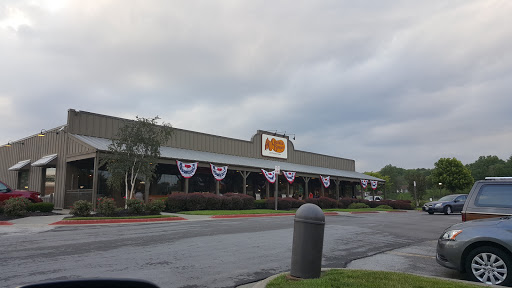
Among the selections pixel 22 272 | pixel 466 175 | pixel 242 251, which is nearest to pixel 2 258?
pixel 22 272

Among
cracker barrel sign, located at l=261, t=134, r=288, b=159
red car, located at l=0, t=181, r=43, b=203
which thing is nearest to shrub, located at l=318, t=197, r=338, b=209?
cracker barrel sign, located at l=261, t=134, r=288, b=159

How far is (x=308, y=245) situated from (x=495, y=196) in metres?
4.31

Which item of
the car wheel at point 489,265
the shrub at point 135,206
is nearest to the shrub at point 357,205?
the shrub at point 135,206

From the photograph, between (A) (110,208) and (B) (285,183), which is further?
(B) (285,183)

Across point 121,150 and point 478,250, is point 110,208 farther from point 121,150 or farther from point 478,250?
point 478,250

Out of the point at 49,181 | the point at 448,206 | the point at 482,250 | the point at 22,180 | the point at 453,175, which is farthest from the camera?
the point at 453,175

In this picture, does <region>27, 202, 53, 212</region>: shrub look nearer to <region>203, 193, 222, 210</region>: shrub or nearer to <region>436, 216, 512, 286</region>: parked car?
<region>203, 193, 222, 210</region>: shrub

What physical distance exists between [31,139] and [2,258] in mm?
26370

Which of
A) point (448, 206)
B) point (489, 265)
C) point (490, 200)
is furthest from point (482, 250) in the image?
point (448, 206)

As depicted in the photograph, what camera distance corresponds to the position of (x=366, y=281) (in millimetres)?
5742

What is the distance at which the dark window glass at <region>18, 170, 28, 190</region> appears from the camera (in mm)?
30677

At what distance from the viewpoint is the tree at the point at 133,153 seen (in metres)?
19.3

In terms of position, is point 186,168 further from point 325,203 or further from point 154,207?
point 325,203

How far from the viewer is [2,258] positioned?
764 cm
